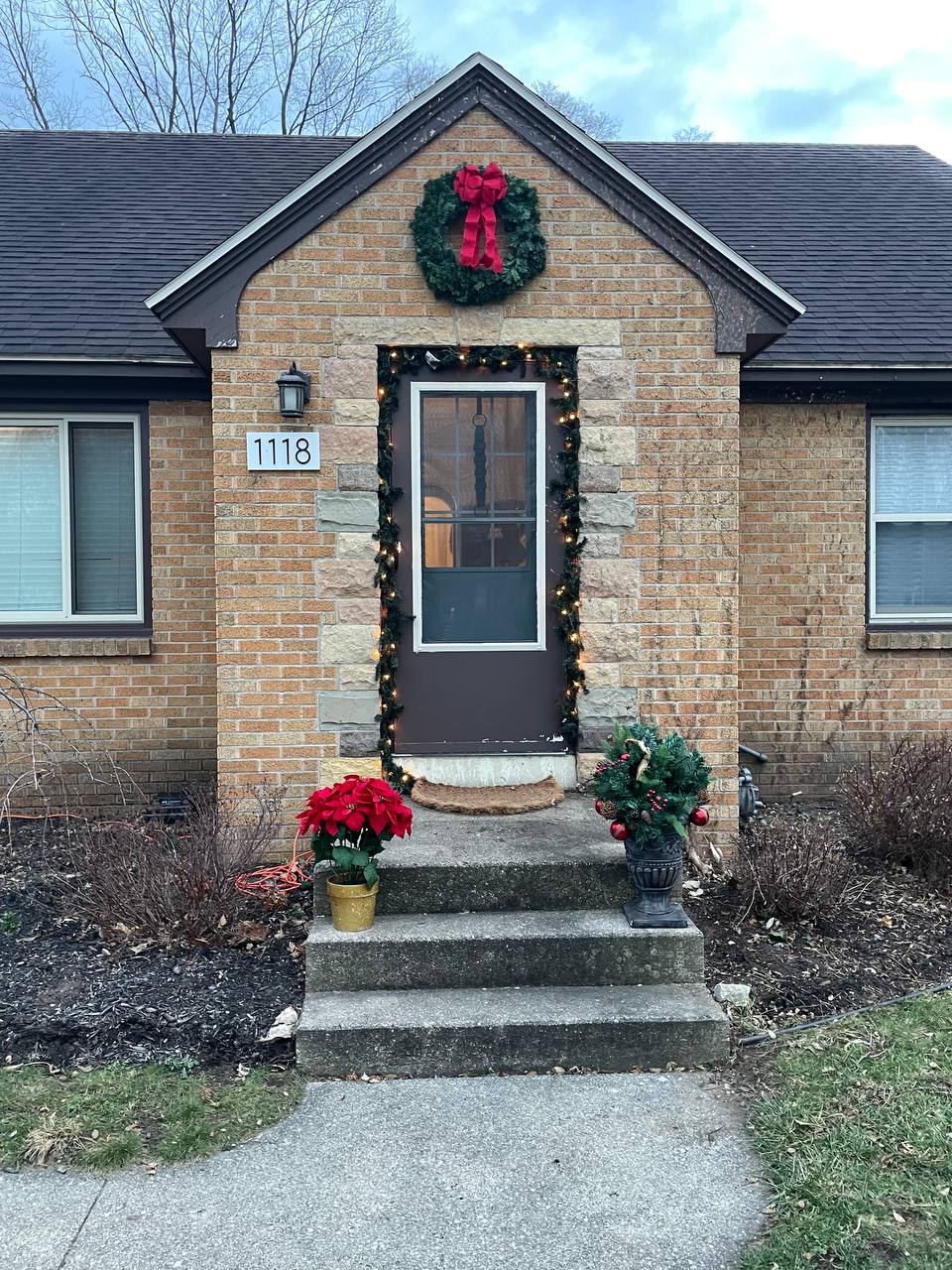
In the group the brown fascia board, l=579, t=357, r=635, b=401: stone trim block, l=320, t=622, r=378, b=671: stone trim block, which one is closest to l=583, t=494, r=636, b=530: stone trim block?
l=579, t=357, r=635, b=401: stone trim block

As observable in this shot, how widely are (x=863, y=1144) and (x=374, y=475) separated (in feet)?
13.7

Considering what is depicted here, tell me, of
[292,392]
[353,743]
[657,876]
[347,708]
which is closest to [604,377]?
[292,392]

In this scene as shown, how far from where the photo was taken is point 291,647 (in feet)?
19.4

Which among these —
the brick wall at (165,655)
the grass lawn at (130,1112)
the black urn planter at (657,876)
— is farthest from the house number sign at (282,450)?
the grass lawn at (130,1112)

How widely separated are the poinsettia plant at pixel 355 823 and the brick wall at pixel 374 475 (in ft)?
4.51

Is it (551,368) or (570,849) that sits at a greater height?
(551,368)

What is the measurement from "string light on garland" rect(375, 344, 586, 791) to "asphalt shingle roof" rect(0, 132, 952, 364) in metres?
1.91

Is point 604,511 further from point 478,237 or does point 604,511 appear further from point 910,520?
point 910,520

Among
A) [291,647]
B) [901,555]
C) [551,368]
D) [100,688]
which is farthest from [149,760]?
[901,555]

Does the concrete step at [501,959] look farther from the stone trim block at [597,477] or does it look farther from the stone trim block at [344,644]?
the stone trim block at [597,477]

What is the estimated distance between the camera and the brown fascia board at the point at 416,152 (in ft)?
18.9

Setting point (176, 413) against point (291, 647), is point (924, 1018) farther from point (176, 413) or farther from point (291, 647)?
point (176, 413)

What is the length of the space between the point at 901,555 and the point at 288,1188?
648 centimetres

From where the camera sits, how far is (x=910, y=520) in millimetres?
7695
